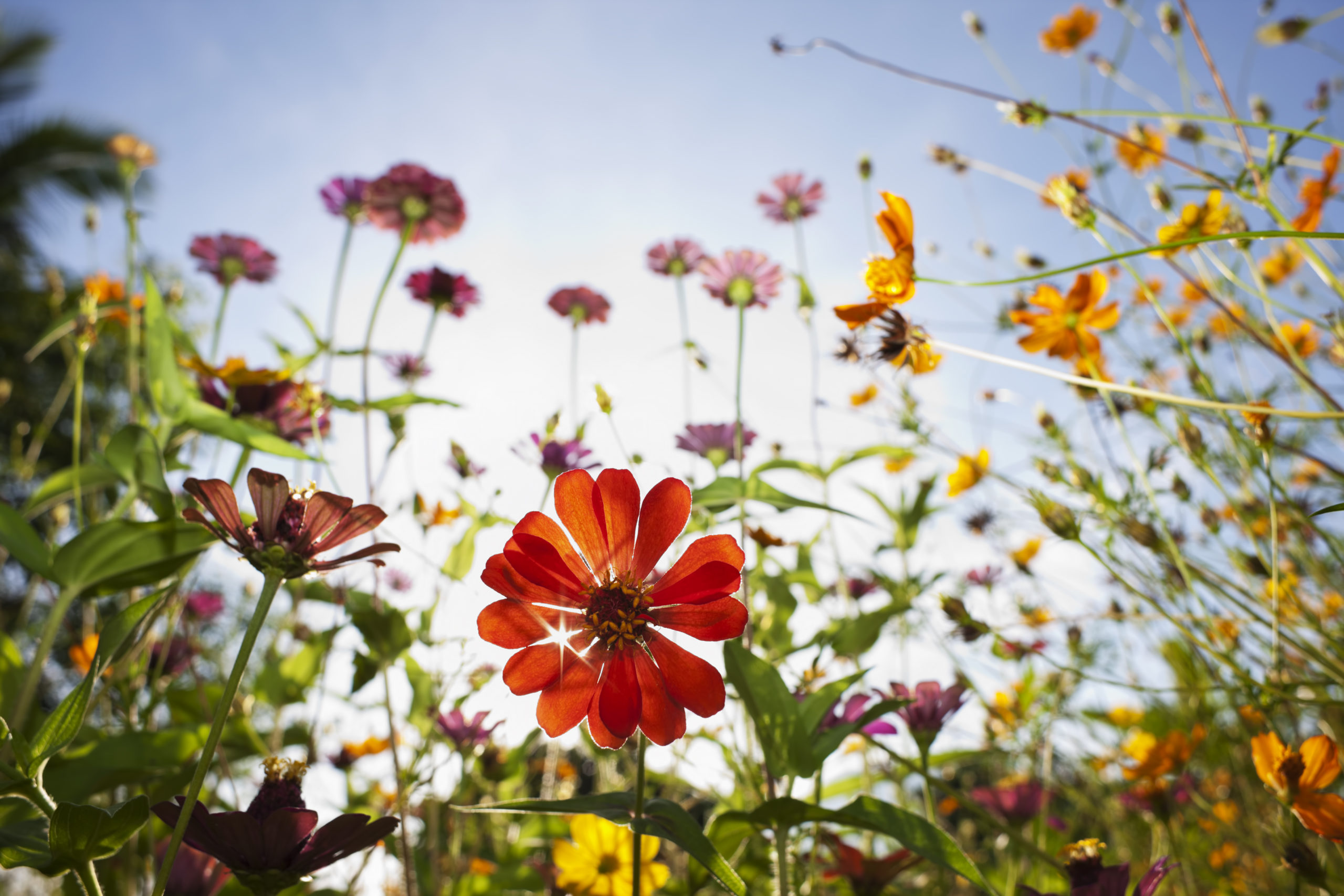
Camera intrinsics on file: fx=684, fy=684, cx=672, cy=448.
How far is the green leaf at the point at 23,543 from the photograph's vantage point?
0.56 metres

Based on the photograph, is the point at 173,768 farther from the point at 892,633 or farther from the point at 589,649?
the point at 892,633

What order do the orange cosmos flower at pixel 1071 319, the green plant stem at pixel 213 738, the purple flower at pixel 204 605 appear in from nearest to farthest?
the green plant stem at pixel 213 738, the orange cosmos flower at pixel 1071 319, the purple flower at pixel 204 605

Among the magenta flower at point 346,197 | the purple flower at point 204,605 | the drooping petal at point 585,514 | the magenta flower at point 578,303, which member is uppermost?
the magenta flower at point 346,197

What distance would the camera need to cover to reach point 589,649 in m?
0.53

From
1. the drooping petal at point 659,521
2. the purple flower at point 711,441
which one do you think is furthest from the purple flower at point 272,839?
the purple flower at point 711,441

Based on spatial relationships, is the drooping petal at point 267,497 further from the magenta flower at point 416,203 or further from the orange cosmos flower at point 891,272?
the magenta flower at point 416,203

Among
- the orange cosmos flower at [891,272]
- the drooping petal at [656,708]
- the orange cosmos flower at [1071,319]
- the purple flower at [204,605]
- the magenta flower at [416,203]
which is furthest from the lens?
the purple flower at [204,605]

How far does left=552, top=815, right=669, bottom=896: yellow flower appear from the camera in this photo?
0.75 metres

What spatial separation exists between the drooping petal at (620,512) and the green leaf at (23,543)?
0.47 m

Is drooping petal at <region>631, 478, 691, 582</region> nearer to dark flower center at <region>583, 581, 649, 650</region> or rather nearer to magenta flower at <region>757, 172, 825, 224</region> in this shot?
dark flower center at <region>583, 581, 649, 650</region>

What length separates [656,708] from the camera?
0.50 meters


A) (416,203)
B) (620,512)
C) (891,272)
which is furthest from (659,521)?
(416,203)

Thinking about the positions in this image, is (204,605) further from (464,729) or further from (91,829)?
(91,829)

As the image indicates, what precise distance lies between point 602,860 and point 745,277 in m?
0.88
